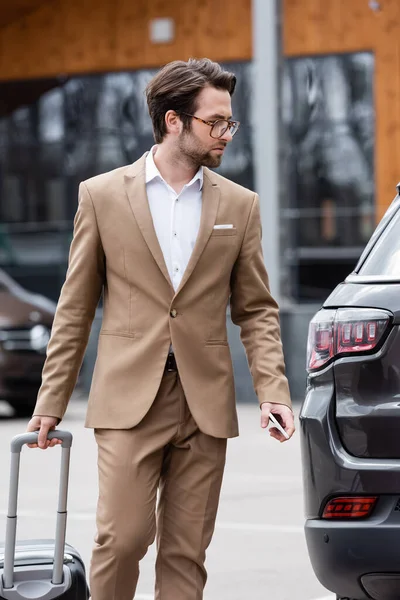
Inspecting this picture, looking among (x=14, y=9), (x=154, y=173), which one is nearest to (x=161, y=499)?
(x=154, y=173)

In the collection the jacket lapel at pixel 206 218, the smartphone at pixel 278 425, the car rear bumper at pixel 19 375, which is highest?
the jacket lapel at pixel 206 218

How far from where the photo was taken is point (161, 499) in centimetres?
433

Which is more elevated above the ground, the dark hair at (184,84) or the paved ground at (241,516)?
the dark hair at (184,84)

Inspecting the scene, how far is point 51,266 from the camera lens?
690 inches

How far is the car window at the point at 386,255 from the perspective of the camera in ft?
14.2

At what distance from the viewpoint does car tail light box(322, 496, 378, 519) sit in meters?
4.11

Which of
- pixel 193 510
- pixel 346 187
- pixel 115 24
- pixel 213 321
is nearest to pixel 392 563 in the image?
pixel 193 510

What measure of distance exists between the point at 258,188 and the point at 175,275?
→ 11.5m

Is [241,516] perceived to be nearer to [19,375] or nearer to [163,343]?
[163,343]

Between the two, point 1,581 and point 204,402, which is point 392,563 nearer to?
point 204,402

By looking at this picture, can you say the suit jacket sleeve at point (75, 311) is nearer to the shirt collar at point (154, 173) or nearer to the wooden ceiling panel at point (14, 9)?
the shirt collar at point (154, 173)

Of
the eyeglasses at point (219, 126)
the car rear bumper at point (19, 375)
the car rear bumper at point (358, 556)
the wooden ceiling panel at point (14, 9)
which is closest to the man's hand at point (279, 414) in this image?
the car rear bumper at point (358, 556)

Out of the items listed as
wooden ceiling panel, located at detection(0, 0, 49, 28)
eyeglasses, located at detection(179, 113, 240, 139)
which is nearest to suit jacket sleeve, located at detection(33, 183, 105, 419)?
eyeglasses, located at detection(179, 113, 240, 139)

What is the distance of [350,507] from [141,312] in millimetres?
811
